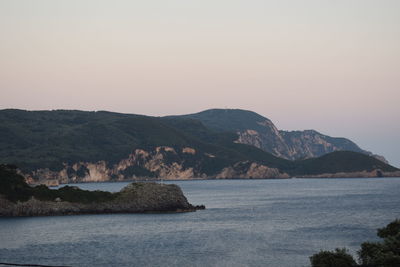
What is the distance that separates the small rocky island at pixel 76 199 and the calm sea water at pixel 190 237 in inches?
205

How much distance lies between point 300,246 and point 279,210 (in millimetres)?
60022

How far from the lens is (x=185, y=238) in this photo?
87.4 m

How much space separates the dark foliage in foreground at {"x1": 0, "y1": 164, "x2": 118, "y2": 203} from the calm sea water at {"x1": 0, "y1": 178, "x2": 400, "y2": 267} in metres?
8.91

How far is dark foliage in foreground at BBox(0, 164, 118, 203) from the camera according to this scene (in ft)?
392

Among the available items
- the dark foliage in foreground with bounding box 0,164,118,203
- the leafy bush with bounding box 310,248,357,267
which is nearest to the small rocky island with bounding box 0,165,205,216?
the dark foliage in foreground with bounding box 0,164,118,203

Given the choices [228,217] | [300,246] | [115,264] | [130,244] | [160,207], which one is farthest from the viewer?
[160,207]

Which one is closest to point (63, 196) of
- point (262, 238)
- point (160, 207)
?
point (160, 207)

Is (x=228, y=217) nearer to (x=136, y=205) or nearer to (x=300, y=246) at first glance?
(x=136, y=205)

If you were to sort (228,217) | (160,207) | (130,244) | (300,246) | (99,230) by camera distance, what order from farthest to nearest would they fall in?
(160,207)
(228,217)
(99,230)
(130,244)
(300,246)

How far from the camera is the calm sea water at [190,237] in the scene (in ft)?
226

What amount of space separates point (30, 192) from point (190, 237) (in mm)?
45675

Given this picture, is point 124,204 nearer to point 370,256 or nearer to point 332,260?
point 370,256

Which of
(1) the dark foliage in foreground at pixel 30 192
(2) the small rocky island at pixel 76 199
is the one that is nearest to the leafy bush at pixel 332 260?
(2) the small rocky island at pixel 76 199

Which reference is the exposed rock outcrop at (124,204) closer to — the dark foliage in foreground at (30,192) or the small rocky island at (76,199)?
the small rocky island at (76,199)
